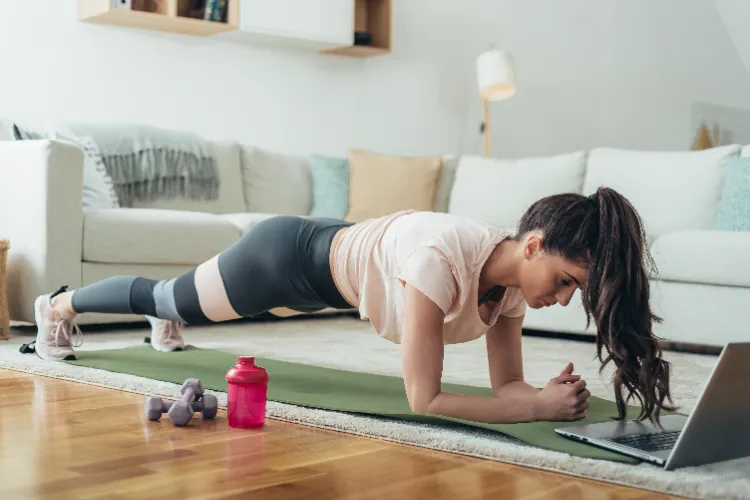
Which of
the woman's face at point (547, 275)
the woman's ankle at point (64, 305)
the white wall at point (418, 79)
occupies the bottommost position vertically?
the woman's ankle at point (64, 305)

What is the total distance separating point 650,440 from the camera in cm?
160

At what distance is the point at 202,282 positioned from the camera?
2248 mm

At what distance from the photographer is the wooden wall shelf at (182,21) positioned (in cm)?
434

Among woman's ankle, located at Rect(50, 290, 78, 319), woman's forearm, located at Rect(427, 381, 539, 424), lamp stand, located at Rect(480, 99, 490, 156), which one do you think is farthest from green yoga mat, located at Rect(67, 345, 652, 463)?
lamp stand, located at Rect(480, 99, 490, 156)

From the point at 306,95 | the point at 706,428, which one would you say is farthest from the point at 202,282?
the point at 306,95

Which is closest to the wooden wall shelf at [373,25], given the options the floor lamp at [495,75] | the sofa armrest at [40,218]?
the floor lamp at [495,75]

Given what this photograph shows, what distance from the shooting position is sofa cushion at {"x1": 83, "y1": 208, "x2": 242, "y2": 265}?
11.0ft

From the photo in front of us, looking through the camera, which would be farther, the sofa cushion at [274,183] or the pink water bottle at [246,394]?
the sofa cushion at [274,183]

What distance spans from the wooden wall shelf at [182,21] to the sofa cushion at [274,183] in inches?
25.1

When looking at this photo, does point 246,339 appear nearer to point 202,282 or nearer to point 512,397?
point 202,282

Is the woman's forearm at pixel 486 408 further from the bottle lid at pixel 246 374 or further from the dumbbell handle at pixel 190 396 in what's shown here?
the dumbbell handle at pixel 190 396

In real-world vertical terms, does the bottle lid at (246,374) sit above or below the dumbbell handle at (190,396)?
Result: above

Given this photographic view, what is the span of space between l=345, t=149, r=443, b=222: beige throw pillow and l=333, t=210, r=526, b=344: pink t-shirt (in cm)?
248

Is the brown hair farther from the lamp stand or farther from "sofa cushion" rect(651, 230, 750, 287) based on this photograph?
the lamp stand
